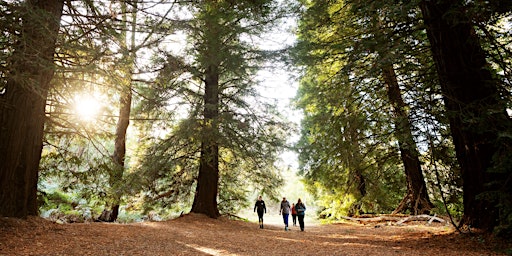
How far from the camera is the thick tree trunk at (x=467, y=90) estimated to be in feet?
16.8

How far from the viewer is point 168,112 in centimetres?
1001

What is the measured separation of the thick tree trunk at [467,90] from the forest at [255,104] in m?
0.03

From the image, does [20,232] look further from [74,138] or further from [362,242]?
[362,242]

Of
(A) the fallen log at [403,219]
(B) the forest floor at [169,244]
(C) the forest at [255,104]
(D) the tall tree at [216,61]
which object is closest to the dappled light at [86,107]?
(C) the forest at [255,104]

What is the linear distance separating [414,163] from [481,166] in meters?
5.13

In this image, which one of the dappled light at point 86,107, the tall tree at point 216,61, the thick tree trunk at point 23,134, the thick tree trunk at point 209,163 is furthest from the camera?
the thick tree trunk at point 209,163

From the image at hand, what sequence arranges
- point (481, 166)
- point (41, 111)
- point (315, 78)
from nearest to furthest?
point (481, 166), point (41, 111), point (315, 78)

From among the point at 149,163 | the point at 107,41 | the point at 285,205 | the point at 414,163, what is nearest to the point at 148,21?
the point at 107,41

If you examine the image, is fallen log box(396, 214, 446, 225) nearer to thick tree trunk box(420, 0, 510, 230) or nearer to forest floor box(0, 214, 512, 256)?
forest floor box(0, 214, 512, 256)

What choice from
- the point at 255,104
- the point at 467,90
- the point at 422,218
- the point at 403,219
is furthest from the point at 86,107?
the point at 422,218

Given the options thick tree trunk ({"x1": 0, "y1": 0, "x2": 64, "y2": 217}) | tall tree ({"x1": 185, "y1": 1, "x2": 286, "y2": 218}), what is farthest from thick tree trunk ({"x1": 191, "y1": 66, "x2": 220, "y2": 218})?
thick tree trunk ({"x1": 0, "y1": 0, "x2": 64, "y2": 217})

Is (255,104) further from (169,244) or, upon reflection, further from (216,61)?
(169,244)

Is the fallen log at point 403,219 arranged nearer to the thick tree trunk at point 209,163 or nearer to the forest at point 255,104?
→ the forest at point 255,104

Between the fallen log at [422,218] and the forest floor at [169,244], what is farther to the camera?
the fallen log at [422,218]
